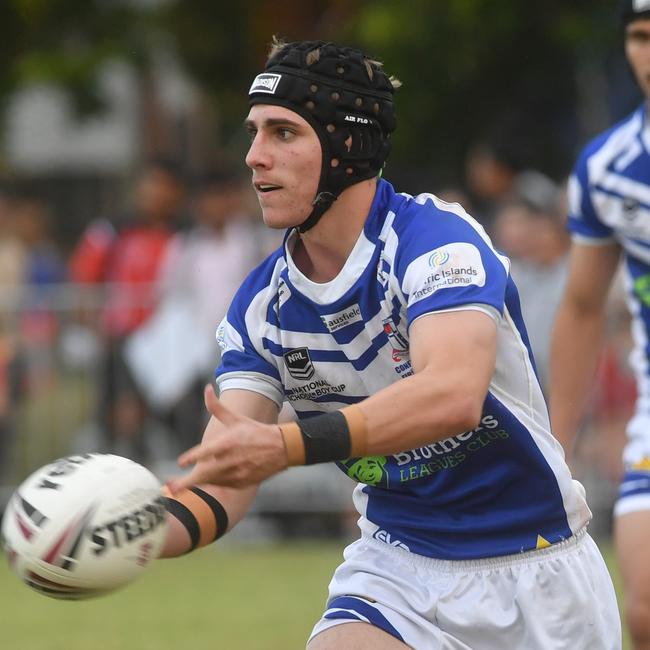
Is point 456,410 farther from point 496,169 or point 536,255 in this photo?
point 496,169

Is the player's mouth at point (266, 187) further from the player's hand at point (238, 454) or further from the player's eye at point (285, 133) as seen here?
the player's hand at point (238, 454)

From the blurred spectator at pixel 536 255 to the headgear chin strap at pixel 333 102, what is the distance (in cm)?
618

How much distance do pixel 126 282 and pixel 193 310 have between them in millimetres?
608

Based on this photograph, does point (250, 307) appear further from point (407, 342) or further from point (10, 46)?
point (10, 46)

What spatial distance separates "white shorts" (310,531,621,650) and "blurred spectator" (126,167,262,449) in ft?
23.0

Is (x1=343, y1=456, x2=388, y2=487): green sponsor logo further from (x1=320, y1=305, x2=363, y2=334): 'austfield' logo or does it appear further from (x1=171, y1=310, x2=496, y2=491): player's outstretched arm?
(x1=171, y1=310, x2=496, y2=491): player's outstretched arm

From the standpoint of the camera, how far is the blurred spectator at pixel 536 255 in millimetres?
10852

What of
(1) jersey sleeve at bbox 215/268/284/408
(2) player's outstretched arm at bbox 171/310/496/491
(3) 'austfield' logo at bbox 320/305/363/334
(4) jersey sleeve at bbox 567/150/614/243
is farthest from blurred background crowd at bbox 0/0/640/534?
(2) player's outstretched arm at bbox 171/310/496/491

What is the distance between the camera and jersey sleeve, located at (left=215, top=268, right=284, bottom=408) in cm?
484

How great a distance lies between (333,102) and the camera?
4.63 meters

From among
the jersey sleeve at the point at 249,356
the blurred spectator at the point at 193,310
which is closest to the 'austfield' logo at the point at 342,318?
the jersey sleeve at the point at 249,356

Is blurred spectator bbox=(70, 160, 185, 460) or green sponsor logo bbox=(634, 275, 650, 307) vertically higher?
green sponsor logo bbox=(634, 275, 650, 307)

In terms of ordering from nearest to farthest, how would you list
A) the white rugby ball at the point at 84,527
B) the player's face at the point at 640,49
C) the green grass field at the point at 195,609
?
the white rugby ball at the point at 84,527, the player's face at the point at 640,49, the green grass field at the point at 195,609

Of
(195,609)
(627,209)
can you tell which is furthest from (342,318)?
(195,609)
